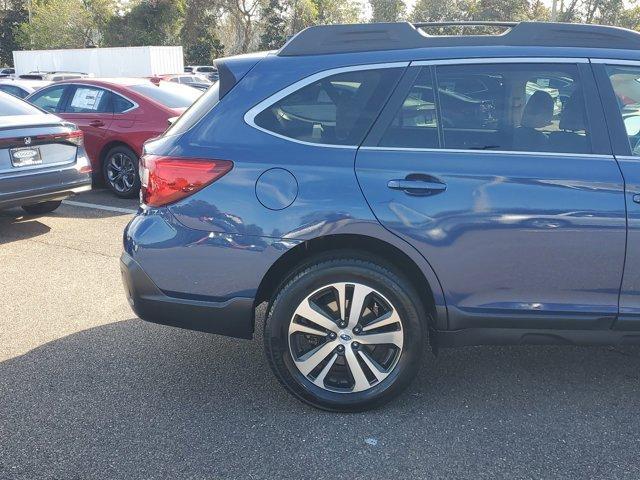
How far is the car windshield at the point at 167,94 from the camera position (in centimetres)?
845

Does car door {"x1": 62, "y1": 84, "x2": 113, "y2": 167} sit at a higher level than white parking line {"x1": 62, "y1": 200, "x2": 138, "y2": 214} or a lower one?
higher

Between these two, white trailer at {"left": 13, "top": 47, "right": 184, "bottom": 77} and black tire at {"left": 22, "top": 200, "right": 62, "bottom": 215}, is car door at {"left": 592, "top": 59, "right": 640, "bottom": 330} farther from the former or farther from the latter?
white trailer at {"left": 13, "top": 47, "right": 184, "bottom": 77}

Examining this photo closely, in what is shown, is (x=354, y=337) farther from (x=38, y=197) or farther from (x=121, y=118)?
(x=121, y=118)

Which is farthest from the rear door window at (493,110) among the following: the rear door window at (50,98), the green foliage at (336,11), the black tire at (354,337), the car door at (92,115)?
the green foliage at (336,11)

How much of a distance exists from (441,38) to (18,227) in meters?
5.50

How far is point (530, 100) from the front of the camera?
122 inches

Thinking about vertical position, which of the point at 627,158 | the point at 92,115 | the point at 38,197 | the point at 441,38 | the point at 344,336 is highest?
the point at 441,38

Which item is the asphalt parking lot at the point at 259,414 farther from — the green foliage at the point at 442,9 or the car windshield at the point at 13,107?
the green foliage at the point at 442,9

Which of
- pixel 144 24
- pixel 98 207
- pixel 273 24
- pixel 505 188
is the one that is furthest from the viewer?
pixel 273 24

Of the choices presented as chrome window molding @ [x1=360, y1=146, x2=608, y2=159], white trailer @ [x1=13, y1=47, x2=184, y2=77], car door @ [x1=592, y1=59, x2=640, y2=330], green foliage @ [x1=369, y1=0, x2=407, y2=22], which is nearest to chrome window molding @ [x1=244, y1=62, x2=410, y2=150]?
chrome window molding @ [x1=360, y1=146, x2=608, y2=159]

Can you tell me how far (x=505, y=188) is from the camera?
2.95m

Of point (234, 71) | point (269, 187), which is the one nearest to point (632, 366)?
point (269, 187)

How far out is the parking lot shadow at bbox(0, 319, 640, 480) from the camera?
2.78 m

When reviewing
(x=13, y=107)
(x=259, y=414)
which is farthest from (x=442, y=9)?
(x=259, y=414)
